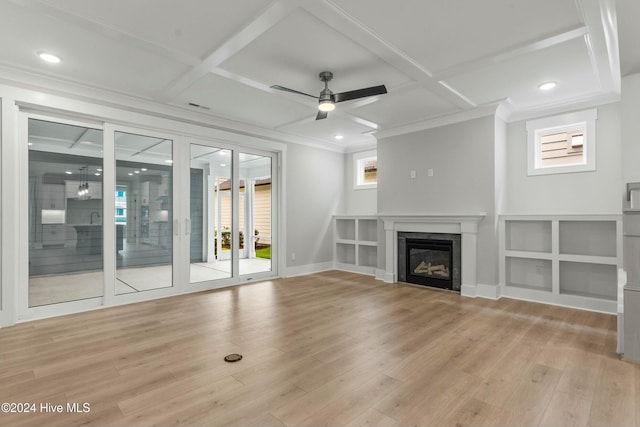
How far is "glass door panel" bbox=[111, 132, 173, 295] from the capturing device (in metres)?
4.46

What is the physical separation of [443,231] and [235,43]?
13.1 feet

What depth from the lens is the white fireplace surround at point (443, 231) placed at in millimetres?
4879

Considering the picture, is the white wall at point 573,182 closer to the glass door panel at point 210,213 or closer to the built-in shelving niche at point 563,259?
the built-in shelving niche at point 563,259

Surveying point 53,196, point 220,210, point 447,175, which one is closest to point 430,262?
point 447,175

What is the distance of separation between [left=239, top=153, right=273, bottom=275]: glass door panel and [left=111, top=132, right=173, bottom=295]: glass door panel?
1493 millimetres

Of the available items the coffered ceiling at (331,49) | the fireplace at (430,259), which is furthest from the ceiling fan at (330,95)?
the fireplace at (430,259)

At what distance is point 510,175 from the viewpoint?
16.7 feet

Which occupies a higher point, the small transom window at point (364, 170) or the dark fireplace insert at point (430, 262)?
the small transom window at point (364, 170)

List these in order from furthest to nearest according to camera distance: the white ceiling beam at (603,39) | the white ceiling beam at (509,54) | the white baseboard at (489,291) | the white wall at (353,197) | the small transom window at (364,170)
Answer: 1. the small transom window at (364,170)
2. the white wall at (353,197)
3. the white baseboard at (489,291)
4. the white ceiling beam at (509,54)
5. the white ceiling beam at (603,39)

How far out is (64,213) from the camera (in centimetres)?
406

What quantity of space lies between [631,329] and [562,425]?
57.1 inches

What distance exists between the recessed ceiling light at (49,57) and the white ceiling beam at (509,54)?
400 cm

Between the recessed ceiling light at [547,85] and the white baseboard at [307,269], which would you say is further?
the white baseboard at [307,269]

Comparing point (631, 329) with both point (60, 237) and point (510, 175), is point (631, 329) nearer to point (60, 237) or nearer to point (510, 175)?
point (510, 175)
